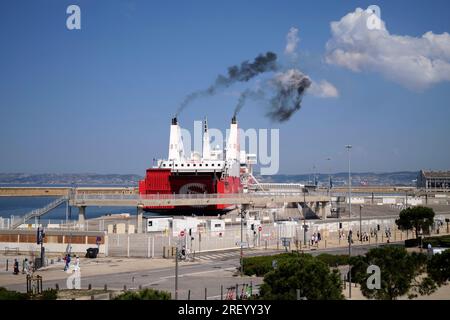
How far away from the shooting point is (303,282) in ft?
64.4

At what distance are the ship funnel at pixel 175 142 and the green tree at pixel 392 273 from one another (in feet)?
193

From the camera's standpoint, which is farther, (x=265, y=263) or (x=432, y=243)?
(x=432, y=243)

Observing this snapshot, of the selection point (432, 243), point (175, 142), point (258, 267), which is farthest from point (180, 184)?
point (258, 267)

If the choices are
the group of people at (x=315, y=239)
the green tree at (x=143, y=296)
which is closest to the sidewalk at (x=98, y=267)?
the group of people at (x=315, y=239)

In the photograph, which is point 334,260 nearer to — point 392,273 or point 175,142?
point 392,273

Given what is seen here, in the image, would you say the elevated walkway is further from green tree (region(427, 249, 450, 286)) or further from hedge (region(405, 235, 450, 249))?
green tree (region(427, 249, 450, 286))

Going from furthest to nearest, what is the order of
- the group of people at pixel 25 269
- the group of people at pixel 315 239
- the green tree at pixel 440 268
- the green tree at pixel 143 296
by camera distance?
the group of people at pixel 315 239, the group of people at pixel 25 269, the green tree at pixel 440 268, the green tree at pixel 143 296

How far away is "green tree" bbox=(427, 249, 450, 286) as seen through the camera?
24.6 metres

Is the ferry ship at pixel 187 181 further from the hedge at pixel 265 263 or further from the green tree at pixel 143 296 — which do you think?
the green tree at pixel 143 296

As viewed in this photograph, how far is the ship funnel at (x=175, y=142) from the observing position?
81500mm

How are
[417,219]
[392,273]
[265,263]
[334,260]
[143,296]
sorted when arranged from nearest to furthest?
[143,296] < [392,273] < [265,263] < [334,260] < [417,219]

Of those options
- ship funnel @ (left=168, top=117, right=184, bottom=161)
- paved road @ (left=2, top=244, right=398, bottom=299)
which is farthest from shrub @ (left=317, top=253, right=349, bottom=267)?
ship funnel @ (left=168, top=117, right=184, bottom=161)

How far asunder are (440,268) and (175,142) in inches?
2382
